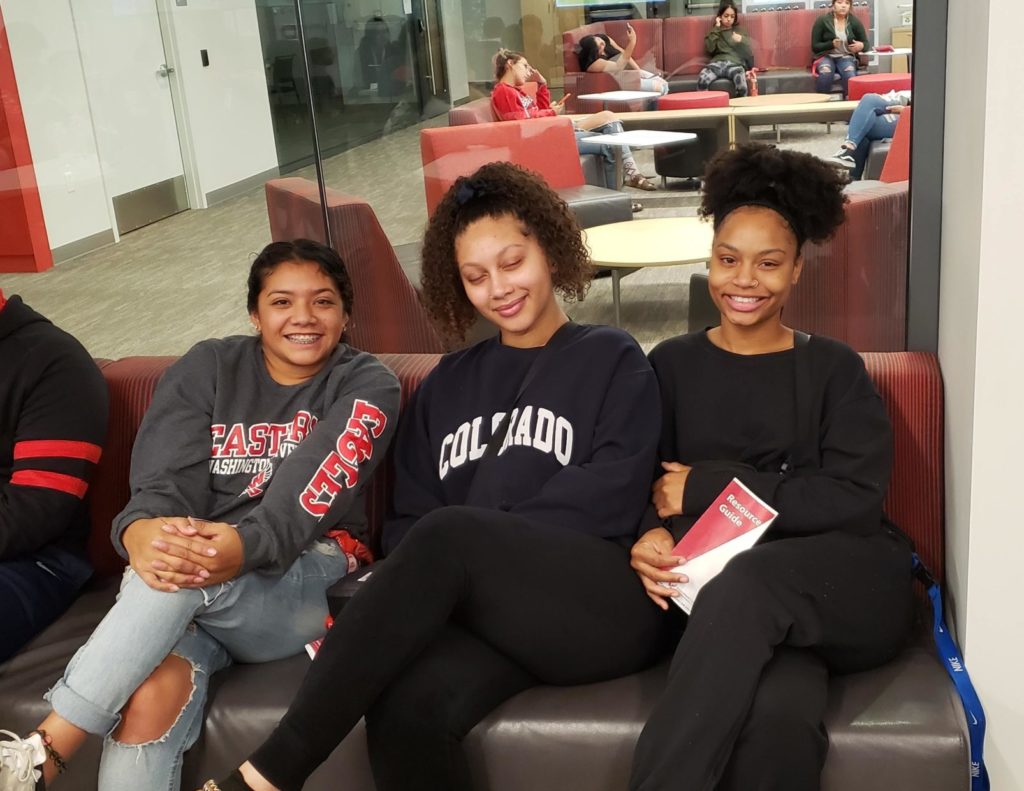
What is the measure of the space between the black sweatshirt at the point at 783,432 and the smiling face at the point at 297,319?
2.21 feet

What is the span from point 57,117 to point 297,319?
133 centimetres

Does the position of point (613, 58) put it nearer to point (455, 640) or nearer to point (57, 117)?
point (57, 117)

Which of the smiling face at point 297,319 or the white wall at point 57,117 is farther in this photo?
the white wall at point 57,117

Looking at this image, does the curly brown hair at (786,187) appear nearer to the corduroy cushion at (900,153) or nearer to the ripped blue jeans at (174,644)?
the corduroy cushion at (900,153)

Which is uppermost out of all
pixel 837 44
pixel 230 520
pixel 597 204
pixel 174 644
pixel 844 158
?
pixel 837 44

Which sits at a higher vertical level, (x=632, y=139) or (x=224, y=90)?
(x=224, y=90)

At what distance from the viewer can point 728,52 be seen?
9.10ft

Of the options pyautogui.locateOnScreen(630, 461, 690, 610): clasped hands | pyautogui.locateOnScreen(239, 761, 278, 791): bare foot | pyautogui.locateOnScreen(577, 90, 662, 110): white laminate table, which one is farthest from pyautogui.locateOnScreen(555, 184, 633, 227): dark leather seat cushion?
pyautogui.locateOnScreen(239, 761, 278, 791): bare foot

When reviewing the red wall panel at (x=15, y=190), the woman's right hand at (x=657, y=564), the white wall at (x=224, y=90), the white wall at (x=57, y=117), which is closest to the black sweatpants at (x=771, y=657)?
the woman's right hand at (x=657, y=564)

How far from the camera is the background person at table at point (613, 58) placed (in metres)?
2.81

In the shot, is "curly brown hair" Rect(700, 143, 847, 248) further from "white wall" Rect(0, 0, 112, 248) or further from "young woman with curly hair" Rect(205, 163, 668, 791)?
"white wall" Rect(0, 0, 112, 248)

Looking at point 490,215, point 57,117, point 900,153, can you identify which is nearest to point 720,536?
point 490,215

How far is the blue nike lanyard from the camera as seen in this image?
5.75 ft

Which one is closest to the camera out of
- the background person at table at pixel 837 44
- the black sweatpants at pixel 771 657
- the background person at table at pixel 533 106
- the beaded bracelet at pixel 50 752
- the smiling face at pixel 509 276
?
the black sweatpants at pixel 771 657
